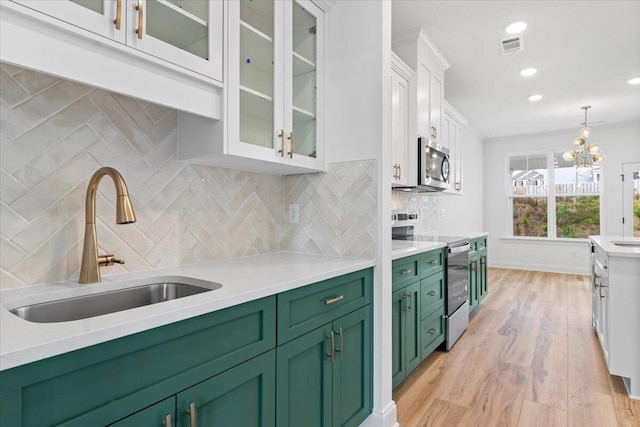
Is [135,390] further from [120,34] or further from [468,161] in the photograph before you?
[468,161]

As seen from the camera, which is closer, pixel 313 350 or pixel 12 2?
pixel 12 2

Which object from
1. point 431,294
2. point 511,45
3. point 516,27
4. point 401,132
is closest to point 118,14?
point 401,132

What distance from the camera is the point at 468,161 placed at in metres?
6.43

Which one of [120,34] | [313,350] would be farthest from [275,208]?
[120,34]

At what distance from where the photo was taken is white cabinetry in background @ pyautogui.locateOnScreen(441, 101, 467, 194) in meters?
4.09

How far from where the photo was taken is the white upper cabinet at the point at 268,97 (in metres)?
1.51

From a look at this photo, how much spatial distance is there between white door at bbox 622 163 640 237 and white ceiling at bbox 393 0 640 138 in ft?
3.08

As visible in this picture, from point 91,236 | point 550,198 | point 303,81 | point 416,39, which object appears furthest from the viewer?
point 550,198

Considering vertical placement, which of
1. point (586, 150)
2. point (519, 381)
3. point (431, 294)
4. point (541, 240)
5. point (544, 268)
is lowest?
point (519, 381)

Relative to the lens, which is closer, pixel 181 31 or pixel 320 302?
pixel 181 31

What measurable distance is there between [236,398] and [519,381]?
2211 millimetres

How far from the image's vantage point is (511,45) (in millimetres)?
3246

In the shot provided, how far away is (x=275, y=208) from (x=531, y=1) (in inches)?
97.3

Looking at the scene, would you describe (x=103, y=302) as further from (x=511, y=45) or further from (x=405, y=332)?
(x=511, y=45)
